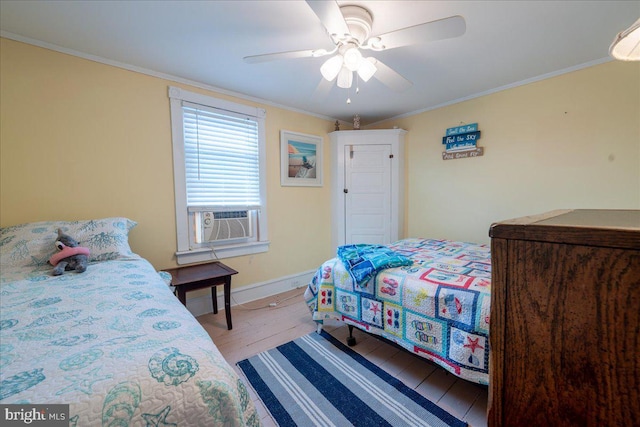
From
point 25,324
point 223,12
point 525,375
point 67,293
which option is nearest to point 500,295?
point 525,375

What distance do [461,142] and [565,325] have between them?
3.09 meters

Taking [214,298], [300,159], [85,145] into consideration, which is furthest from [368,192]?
[85,145]

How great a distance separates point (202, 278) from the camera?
2154 millimetres

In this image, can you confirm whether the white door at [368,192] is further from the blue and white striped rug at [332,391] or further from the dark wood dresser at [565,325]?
the dark wood dresser at [565,325]

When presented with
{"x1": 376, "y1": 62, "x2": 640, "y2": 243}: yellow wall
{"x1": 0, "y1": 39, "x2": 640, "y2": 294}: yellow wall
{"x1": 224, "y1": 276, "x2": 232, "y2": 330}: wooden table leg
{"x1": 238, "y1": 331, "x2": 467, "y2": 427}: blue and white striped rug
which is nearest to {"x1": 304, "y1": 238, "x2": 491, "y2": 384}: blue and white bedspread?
{"x1": 238, "y1": 331, "x2": 467, "y2": 427}: blue and white striped rug

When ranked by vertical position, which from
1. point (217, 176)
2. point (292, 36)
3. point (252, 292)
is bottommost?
point (252, 292)

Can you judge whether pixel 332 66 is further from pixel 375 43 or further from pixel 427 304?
pixel 427 304

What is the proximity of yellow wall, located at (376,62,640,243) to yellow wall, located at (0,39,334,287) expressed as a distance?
2566mm

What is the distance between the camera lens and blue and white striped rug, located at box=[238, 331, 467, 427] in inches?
54.4

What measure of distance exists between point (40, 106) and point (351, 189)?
3.08m

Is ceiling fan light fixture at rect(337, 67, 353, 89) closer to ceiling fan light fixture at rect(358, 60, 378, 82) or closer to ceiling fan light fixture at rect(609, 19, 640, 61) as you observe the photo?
ceiling fan light fixture at rect(358, 60, 378, 82)

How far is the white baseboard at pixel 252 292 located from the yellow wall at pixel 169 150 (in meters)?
0.11

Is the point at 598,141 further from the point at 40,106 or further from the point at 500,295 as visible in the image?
the point at 40,106

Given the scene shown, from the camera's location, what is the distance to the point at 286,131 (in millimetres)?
3191
